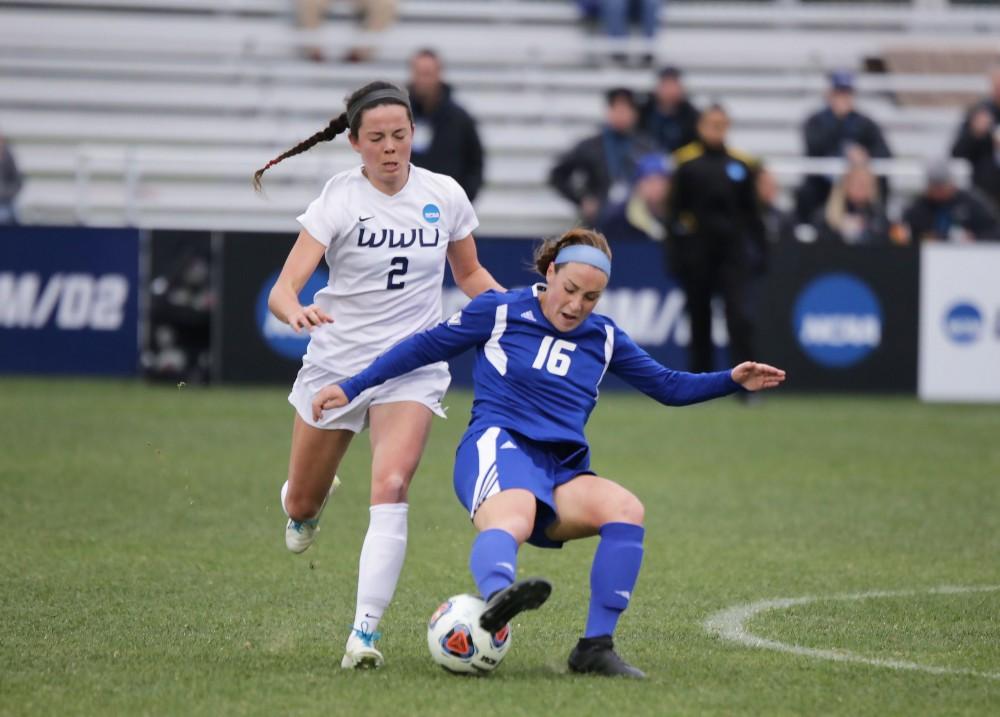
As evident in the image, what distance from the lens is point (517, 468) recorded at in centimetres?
591

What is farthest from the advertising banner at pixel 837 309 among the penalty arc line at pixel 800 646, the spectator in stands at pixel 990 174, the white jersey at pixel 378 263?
the white jersey at pixel 378 263

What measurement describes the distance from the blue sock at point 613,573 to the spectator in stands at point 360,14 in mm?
16187

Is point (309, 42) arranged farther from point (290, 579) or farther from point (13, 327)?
point (290, 579)

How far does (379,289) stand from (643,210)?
1140cm

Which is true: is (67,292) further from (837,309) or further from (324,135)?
(324,135)

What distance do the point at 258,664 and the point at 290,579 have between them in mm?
1907

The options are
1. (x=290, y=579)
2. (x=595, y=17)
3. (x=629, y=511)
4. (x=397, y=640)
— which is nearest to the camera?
(x=629, y=511)

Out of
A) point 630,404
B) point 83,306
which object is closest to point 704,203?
point 630,404

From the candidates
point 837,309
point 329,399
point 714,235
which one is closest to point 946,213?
point 837,309

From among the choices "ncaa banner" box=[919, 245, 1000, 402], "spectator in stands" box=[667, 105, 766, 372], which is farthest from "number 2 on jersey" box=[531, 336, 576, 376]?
"ncaa banner" box=[919, 245, 1000, 402]

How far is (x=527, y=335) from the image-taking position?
20.1 ft

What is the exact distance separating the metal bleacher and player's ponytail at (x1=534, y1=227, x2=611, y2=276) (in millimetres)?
12597

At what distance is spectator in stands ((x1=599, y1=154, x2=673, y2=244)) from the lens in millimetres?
17484

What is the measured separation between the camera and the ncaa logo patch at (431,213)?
21.1ft
